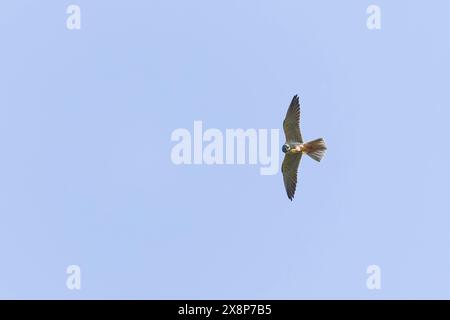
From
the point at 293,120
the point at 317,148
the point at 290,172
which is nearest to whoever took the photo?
the point at 317,148

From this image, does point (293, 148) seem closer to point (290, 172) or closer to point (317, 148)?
point (317, 148)

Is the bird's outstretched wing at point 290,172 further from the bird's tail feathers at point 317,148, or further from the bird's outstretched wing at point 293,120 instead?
the bird's tail feathers at point 317,148

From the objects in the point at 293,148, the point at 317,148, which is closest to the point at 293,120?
the point at 293,148

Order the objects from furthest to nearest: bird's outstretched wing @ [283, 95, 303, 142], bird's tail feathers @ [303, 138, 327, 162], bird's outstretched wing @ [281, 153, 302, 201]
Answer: bird's outstretched wing @ [281, 153, 302, 201] → bird's outstretched wing @ [283, 95, 303, 142] → bird's tail feathers @ [303, 138, 327, 162]

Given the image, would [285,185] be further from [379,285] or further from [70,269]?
[70,269]

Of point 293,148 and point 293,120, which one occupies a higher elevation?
point 293,120

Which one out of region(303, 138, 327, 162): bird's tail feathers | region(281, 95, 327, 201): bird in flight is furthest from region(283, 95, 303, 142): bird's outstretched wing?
region(303, 138, 327, 162): bird's tail feathers

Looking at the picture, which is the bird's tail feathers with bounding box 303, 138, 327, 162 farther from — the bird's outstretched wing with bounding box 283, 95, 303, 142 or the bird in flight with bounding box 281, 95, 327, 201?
the bird's outstretched wing with bounding box 283, 95, 303, 142
